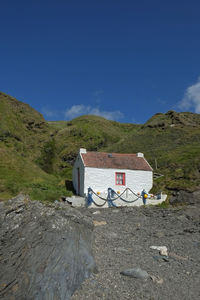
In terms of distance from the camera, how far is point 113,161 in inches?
907

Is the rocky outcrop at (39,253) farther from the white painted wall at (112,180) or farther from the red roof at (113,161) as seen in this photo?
the red roof at (113,161)

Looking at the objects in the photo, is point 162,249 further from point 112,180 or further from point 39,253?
point 112,180

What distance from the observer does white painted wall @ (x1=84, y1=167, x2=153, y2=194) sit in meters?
20.9

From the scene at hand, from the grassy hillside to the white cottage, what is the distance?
1.87 meters

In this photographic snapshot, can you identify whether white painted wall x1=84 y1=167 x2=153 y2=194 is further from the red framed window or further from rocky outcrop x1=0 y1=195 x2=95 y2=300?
rocky outcrop x1=0 y1=195 x2=95 y2=300

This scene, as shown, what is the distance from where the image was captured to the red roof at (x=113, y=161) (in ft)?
71.1

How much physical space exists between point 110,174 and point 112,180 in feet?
2.08

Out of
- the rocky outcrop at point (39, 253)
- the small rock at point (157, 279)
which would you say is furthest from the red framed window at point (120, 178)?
the small rock at point (157, 279)

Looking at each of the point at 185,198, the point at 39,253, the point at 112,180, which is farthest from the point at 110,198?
the point at 39,253

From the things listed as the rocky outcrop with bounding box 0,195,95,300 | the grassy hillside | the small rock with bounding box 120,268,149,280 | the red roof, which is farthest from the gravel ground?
the grassy hillside

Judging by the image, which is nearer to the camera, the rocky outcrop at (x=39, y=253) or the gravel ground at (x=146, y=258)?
the rocky outcrop at (x=39, y=253)

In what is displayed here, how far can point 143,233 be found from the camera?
11.7 metres

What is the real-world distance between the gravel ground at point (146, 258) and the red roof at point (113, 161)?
7263 millimetres

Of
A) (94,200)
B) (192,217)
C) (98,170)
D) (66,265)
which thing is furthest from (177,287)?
(98,170)
